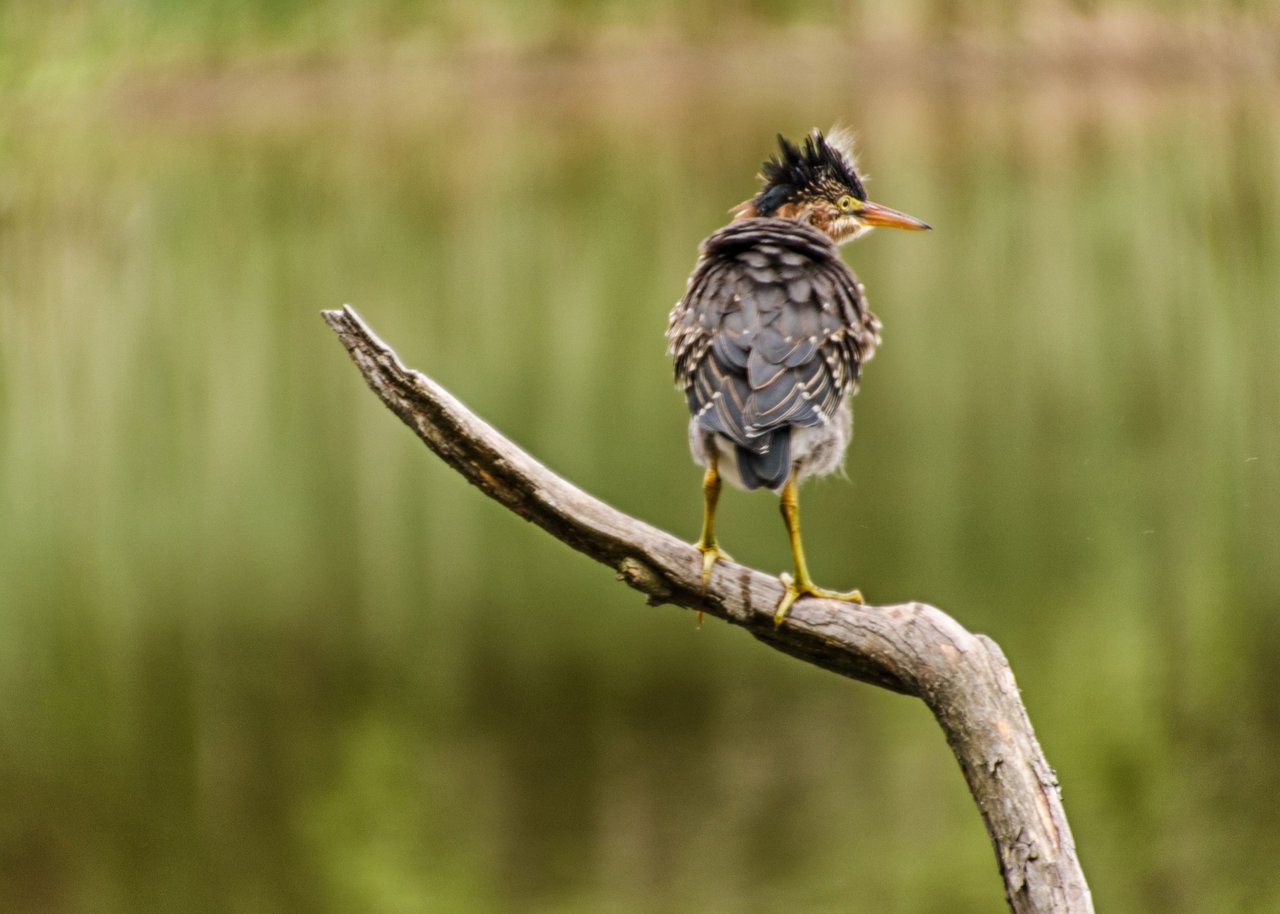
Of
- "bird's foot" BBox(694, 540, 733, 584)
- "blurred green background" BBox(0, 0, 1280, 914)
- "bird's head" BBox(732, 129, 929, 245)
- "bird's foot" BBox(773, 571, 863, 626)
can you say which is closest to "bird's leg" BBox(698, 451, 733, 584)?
"bird's foot" BBox(694, 540, 733, 584)

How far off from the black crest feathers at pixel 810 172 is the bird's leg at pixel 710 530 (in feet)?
3.74

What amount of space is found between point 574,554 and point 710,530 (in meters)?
7.68

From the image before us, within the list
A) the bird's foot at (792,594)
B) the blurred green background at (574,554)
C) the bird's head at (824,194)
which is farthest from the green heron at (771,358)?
the blurred green background at (574,554)

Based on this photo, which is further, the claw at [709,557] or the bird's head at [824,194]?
the bird's head at [824,194]

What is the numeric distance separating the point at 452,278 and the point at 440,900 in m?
13.8

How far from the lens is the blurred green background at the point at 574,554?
8.66 meters

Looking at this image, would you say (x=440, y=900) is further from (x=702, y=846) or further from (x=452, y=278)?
(x=452, y=278)

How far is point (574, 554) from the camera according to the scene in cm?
1195

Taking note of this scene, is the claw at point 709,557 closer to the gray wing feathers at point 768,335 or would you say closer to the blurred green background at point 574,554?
the gray wing feathers at point 768,335

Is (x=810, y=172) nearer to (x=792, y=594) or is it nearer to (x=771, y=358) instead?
(x=771, y=358)

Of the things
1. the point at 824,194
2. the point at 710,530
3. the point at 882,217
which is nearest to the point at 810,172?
the point at 824,194

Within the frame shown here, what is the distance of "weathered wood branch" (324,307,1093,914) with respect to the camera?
412 cm

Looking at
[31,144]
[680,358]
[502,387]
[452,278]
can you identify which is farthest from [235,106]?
[680,358]

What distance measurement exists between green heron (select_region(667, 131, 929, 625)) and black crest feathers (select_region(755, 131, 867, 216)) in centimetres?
30
